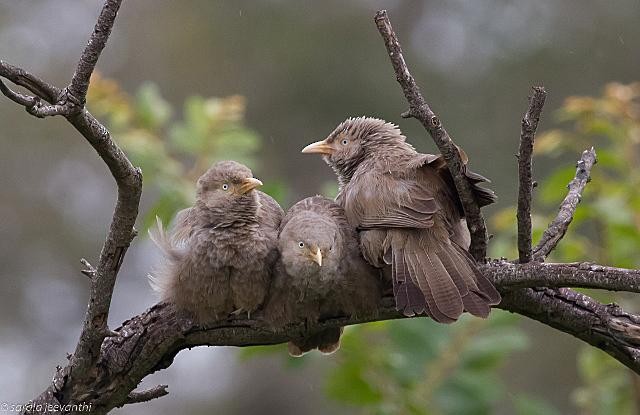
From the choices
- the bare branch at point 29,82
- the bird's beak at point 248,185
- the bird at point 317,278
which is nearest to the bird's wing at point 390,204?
the bird at point 317,278

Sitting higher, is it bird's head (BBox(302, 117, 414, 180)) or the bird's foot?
bird's head (BBox(302, 117, 414, 180))

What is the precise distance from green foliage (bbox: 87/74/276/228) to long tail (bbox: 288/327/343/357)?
1566mm

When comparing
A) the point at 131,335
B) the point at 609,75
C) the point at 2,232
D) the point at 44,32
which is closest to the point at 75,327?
the point at 2,232

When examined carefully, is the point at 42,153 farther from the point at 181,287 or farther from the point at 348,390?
the point at 181,287

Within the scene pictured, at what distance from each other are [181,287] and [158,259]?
1.13 feet

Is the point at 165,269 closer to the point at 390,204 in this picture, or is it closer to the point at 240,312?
the point at 240,312

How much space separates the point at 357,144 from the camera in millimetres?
4941

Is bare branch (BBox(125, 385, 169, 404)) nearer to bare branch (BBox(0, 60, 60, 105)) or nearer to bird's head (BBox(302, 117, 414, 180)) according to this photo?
bare branch (BBox(0, 60, 60, 105))

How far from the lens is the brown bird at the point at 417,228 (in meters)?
3.68

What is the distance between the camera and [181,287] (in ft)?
13.0

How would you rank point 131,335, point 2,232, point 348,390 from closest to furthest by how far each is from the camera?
point 131,335 < point 348,390 < point 2,232

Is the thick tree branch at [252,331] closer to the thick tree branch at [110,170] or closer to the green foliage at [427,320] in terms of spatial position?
the thick tree branch at [110,170]

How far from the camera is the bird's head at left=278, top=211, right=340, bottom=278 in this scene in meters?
3.79

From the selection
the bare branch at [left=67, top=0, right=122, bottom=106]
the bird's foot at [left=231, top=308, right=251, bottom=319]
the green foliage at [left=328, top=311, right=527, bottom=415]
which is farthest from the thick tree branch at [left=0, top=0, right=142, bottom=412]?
the green foliage at [left=328, top=311, right=527, bottom=415]
